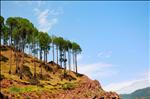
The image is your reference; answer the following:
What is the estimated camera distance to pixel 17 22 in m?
88.5

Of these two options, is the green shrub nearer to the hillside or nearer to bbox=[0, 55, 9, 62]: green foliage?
the hillside

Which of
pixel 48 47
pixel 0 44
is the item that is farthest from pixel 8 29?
pixel 48 47

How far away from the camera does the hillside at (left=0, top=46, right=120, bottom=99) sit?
56.1m

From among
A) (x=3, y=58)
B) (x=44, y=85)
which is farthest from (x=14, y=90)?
(x=3, y=58)

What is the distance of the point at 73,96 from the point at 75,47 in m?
50.9

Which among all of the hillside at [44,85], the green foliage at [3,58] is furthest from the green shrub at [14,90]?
the green foliage at [3,58]

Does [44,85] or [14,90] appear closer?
[14,90]

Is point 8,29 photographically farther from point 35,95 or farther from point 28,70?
point 35,95

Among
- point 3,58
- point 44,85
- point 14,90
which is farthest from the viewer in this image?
point 3,58

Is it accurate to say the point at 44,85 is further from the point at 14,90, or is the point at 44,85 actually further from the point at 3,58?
the point at 3,58

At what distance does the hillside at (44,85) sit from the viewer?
56.1 metres

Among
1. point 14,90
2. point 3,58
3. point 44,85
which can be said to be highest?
point 3,58

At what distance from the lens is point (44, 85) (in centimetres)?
7269

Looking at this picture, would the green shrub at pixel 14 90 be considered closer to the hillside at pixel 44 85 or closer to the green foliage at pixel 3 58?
the hillside at pixel 44 85
